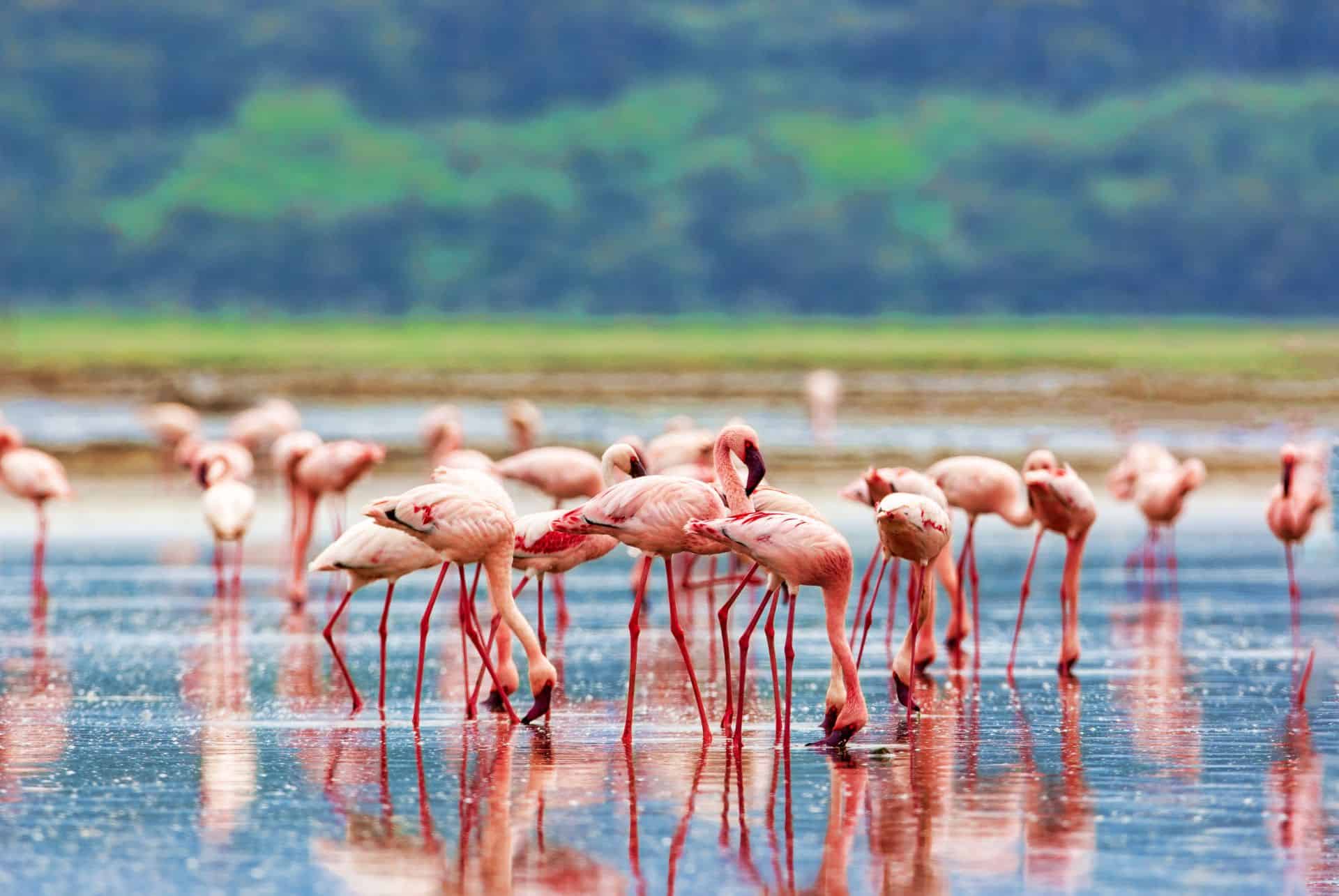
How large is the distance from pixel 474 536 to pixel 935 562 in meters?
3.14

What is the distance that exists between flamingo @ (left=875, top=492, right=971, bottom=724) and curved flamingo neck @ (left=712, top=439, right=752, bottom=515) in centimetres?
65

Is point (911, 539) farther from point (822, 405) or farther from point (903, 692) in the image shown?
point (822, 405)

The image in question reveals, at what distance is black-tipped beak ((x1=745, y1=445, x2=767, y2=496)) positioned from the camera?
917cm

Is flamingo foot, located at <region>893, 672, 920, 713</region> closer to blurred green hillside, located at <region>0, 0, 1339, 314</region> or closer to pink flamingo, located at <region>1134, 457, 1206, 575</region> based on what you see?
pink flamingo, located at <region>1134, 457, 1206, 575</region>

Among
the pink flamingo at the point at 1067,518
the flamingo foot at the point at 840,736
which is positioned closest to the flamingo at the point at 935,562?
the pink flamingo at the point at 1067,518

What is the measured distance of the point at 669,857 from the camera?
23.0ft

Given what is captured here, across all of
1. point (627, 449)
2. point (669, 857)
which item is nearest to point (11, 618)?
point (627, 449)

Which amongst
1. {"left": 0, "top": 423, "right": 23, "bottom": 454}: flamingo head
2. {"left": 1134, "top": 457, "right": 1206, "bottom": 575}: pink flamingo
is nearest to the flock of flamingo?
{"left": 1134, "top": 457, "right": 1206, "bottom": 575}: pink flamingo

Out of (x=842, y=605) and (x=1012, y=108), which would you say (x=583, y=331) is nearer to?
(x=1012, y=108)

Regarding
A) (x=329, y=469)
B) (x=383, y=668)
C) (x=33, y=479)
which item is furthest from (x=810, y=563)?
(x=33, y=479)

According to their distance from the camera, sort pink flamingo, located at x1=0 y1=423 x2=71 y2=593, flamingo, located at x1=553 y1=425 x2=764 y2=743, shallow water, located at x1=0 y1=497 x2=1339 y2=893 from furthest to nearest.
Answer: pink flamingo, located at x1=0 y1=423 x2=71 y2=593 → flamingo, located at x1=553 y1=425 x2=764 y2=743 → shallow water, located at x1=0 y1=497 x2=1339 y2=893

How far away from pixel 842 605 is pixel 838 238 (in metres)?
101

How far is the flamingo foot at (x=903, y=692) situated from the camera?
9922 mm

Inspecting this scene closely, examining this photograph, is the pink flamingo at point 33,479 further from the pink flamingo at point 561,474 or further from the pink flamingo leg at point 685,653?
the pink flamingo leg at point 685,653
